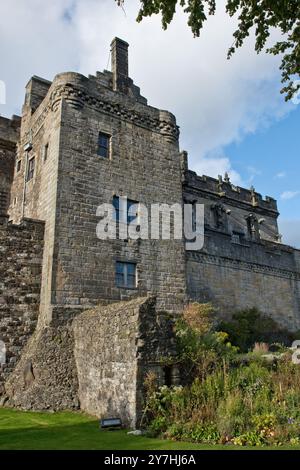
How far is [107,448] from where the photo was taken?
7637 mm

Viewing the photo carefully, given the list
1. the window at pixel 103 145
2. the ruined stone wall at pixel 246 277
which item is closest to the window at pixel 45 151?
the window at pixel 103 145

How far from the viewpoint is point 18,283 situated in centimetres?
1512

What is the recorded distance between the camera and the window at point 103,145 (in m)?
17.5

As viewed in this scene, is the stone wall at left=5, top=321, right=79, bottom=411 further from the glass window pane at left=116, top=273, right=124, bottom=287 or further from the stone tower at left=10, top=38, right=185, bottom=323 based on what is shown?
the glass window pane at left=116, top=273, right=124, bottom=287

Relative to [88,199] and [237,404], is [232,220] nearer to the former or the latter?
[88,199]

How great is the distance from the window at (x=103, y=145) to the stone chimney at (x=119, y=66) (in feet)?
10.3

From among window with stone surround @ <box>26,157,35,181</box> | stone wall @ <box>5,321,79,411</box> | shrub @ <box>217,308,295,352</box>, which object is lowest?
stone wall @ <box>5,321,79,411</box>

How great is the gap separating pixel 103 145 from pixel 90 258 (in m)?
5.08

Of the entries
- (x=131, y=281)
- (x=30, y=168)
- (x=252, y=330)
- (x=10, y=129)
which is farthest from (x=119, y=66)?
(x=252, y=330)

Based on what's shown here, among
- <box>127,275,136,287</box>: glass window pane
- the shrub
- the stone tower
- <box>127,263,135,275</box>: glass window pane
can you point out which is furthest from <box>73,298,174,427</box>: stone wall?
the shrub

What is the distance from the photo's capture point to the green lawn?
7.79 meters

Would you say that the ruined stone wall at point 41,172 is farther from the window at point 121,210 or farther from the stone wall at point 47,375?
the window at point 121,210

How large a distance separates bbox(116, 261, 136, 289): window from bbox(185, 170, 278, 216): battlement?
1150 centimetres
